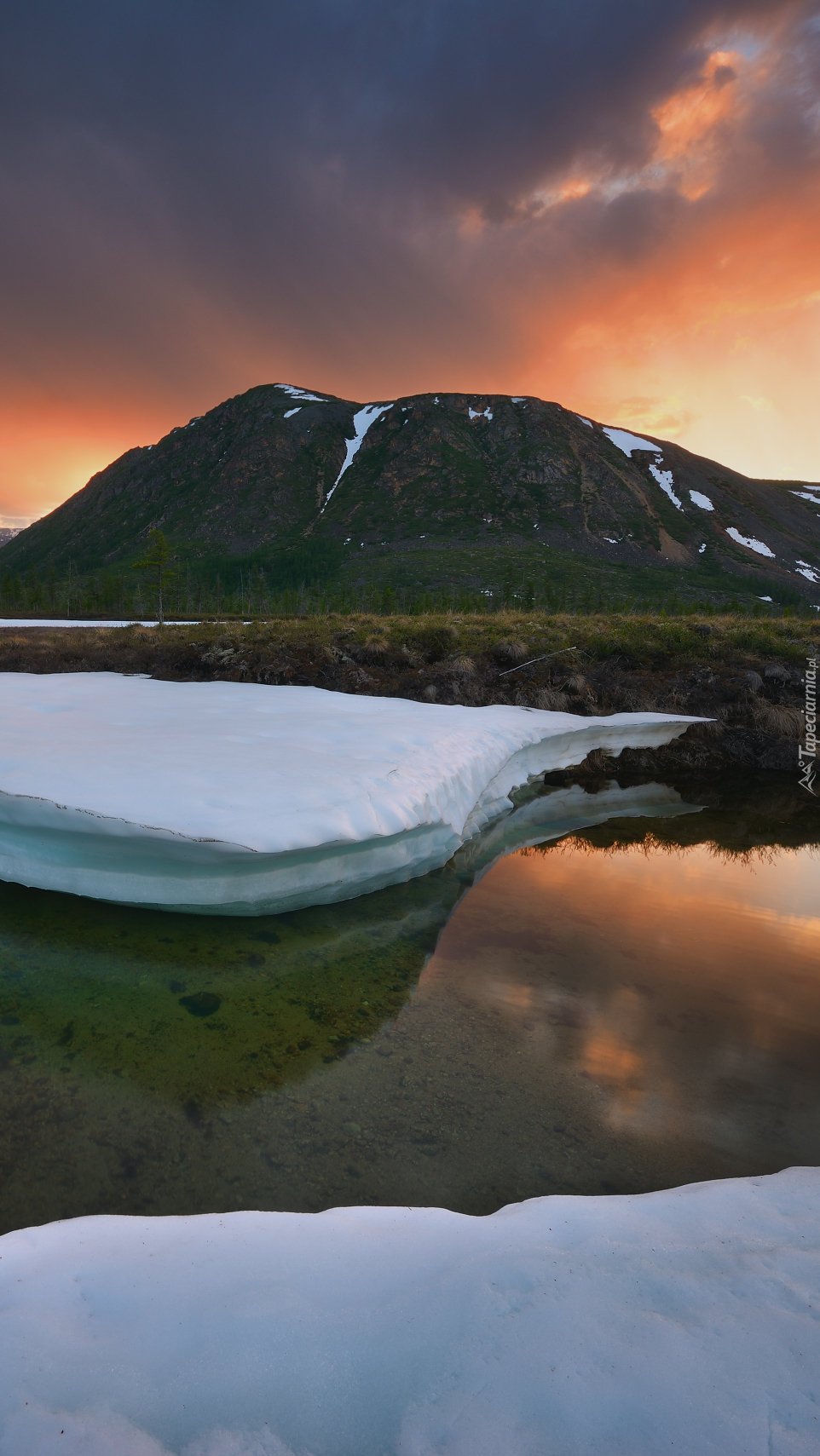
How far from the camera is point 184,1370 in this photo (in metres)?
→ 1.74

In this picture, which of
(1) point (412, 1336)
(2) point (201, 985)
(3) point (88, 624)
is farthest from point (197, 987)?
(3) point (88, 624)

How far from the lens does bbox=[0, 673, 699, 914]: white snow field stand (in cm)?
512

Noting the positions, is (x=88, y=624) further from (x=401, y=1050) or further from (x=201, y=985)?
(x=401, y=1050)

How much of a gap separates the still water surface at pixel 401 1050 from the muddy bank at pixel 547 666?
795 centimetres

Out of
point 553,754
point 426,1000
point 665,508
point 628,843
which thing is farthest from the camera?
point 665,508

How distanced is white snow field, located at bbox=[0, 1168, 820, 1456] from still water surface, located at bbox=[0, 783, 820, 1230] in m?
0.62

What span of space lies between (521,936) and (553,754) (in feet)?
21.8

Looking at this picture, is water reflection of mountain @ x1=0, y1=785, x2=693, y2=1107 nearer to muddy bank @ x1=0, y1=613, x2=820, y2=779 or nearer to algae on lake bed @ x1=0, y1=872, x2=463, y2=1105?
algae on lake bed @ x1=0, y1=872, x2=463, y2=1105

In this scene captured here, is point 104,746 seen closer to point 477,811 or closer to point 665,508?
point 477,811

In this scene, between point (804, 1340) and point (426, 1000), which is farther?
point (426, 1000)

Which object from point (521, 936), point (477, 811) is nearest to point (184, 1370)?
point (521, 936)

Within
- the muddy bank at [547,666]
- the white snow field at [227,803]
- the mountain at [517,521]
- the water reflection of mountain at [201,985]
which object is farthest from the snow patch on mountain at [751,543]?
the water reflection of mountain at [201,985]

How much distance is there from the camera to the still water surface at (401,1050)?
3.07 meters

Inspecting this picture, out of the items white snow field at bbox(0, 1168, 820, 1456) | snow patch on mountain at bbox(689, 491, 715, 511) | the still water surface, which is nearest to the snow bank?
snow patch on mountain at bbox(689, 491, 715, 511)
